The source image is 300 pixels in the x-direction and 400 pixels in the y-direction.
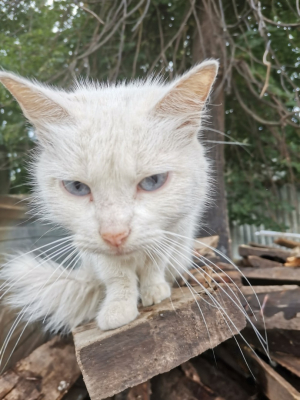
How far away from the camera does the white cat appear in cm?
75

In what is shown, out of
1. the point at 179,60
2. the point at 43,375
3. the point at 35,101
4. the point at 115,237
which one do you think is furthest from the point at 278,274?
the point at 179,60

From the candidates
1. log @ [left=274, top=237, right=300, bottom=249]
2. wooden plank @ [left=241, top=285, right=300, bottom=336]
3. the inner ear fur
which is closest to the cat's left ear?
the inner ear fur

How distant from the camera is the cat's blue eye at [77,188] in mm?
802

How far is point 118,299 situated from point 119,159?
1.36 feet

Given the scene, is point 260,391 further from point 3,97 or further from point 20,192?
point 3,97

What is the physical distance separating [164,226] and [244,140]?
50.8 inches

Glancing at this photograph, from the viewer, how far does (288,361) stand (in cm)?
88

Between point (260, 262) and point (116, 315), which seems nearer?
point (116, 315)

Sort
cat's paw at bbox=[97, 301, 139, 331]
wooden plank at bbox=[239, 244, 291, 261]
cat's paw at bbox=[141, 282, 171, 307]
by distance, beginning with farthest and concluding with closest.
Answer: wooden plank at bbox=[239, 244, 291, 261] < cat's paw at bbox=[141, 282, 171, 307] < cat's paw at bbox=[97, 301, 139, 331]

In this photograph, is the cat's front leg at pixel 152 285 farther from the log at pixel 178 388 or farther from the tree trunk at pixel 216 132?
the tree trunk at pixel 216 132

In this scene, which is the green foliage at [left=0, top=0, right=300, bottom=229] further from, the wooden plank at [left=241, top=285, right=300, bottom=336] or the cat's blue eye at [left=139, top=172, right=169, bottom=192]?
the wooden plank at [left=241, top=285, right=300, bottom=336]

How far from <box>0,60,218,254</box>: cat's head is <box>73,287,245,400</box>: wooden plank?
20 centimetres

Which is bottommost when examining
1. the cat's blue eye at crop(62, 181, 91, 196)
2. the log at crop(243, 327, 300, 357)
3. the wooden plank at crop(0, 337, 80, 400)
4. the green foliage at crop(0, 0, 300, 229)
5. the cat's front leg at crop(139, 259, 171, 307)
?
the wooden plank at crop(0, 337, 80, 400)

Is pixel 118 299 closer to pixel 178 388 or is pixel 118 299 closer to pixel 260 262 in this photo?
pixel 178 388
